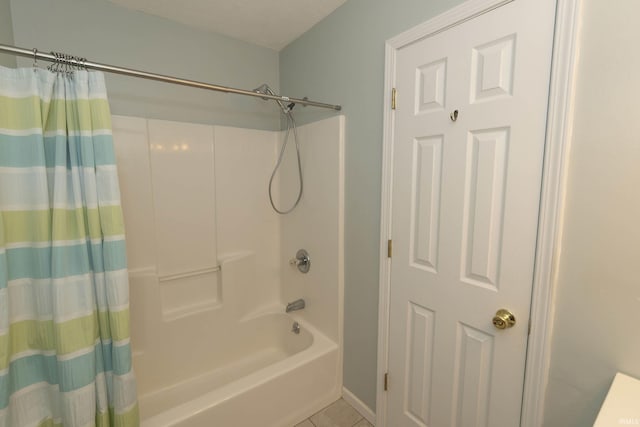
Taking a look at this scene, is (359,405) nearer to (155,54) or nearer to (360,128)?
(360,128)

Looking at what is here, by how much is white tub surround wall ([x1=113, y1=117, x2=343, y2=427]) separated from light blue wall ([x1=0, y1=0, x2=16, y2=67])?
0.47m

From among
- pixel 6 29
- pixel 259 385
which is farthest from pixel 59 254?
pixel 6 29

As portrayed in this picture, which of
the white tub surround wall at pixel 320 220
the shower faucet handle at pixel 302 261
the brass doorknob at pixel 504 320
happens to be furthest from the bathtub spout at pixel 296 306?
the brass doorknob at pixel 504 320

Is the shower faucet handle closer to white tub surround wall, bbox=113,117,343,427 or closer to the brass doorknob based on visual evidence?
white tub surround wall, bbox=113,117,343,427

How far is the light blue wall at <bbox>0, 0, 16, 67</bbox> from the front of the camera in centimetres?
130

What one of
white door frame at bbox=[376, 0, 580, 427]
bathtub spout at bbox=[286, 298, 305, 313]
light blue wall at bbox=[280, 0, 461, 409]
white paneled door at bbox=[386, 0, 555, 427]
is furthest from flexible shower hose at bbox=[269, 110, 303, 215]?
white door frame at bbox=[376, 0, 580, 427]

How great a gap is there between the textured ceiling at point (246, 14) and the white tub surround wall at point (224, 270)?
2.19ft

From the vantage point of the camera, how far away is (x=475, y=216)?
3.57 ft

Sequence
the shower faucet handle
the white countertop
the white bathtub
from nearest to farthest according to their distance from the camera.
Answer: the white countertop, the white bathtub, the shower faucet handle

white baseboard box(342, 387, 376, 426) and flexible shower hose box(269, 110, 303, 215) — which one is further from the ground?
flexible shower hose box(269, 110, 303, 215)

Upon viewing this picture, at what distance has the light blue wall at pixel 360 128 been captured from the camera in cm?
143

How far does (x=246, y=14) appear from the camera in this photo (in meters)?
1.74

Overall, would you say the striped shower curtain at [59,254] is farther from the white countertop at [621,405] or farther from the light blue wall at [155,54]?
the white countertop at [621,405]

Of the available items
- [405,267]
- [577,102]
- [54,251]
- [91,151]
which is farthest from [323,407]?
[577,102]
